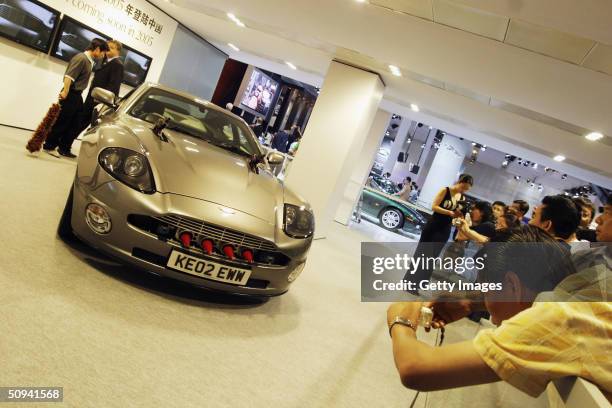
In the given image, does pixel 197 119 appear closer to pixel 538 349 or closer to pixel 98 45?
pixel 98 45

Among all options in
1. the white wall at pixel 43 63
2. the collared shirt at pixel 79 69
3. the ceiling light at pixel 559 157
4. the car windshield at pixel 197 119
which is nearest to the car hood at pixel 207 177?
the car windshield at pixel 197 119

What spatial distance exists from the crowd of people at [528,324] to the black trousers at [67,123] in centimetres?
553

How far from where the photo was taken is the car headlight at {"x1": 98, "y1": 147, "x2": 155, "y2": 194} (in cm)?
225

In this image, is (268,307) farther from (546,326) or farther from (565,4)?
(565,4)

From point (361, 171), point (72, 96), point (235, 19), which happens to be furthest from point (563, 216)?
point (361, 171)

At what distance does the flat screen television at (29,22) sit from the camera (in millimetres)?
5895

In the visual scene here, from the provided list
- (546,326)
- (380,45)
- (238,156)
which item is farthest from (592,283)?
(380,45)

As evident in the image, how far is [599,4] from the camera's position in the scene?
107 inches

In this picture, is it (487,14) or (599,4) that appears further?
(487,14)

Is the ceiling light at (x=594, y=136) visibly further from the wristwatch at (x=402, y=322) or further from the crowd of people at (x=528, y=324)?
the wristwatch at (x=402, y=322)

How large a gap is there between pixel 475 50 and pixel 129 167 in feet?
12.1

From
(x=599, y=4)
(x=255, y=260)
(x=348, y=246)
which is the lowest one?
(x=348, y=246)

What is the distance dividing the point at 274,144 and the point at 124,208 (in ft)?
38.4

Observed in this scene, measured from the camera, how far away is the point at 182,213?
2.21 meters
